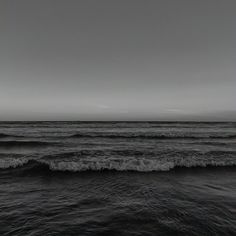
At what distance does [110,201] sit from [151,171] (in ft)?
13.9

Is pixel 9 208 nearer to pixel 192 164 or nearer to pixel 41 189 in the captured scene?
pixel 41 189

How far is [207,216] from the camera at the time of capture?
528 cm

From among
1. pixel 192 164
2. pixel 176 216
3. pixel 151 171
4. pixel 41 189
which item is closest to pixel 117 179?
pixel 151 171

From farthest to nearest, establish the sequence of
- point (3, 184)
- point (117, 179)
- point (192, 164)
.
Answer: point (192, 164), point (117, 179), point (3, 184)

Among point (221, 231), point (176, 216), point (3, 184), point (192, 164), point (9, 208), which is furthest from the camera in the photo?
point (192, 164)

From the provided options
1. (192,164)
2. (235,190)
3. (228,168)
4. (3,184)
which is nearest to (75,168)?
(3,184)

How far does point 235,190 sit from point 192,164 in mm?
4032

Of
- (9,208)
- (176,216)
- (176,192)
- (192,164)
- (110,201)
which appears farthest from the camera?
(192,164)

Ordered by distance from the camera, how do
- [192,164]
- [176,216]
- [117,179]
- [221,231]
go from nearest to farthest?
[221,231], [176,216], [117,179], [192,164]

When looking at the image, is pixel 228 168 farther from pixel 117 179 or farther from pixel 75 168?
pixel 75 168

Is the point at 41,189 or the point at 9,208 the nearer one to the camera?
the point at 9,208

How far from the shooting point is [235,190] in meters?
7.30

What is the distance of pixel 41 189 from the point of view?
744 centimetres

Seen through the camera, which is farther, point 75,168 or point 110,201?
point 75,168
